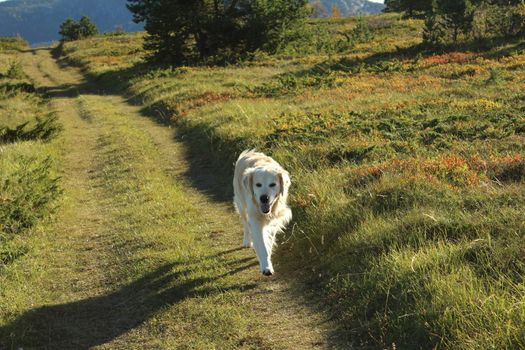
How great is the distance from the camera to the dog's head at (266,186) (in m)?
6.77

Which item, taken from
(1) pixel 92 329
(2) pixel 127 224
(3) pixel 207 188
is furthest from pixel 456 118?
(1) pixel 92 329

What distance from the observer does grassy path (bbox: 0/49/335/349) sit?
547 cm

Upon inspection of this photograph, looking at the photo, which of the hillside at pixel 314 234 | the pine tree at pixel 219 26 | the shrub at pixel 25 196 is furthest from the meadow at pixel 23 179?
the pine tree at pixel 219 26

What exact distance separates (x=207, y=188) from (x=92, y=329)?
5.94 metres

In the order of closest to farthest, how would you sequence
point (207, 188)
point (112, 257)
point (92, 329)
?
point (92, 329) < point (112, 257) < point (207, 188)

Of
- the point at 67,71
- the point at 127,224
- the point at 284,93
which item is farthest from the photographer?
the point at 67,71

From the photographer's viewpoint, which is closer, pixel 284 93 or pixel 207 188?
pixel 207 188

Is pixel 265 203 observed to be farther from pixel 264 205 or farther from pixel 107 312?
pixel 107 312

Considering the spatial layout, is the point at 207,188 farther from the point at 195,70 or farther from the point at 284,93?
the point at 195,70

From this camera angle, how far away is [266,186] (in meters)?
6.79

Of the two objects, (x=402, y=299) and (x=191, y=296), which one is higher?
(x=402, y=299)

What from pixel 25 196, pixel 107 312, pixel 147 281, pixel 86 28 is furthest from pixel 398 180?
pixel 86 28

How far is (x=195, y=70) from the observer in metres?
31.5

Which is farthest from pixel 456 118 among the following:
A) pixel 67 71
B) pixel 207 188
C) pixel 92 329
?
pixel 67 71
